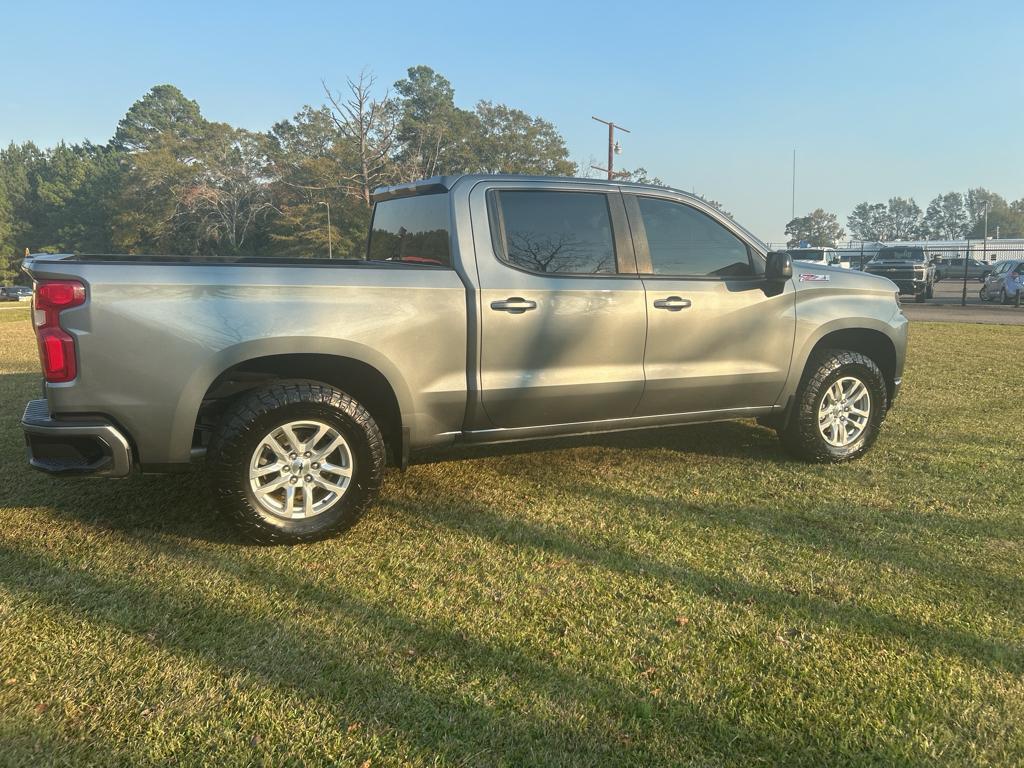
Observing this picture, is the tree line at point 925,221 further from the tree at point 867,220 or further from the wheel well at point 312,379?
the wheel well at point 312,379

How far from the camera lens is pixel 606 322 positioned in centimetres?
420

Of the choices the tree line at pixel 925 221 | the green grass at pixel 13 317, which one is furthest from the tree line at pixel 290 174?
the tree line at pixel 925 221

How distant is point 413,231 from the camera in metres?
4.49

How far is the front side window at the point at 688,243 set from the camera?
177 inches

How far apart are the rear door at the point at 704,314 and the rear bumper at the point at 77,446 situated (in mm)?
2836

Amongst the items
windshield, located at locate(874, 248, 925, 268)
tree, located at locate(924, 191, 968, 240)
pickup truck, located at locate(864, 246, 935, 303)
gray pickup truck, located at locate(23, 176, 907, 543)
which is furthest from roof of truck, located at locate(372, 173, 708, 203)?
tree, located at locate(924, 191, 968, 240)

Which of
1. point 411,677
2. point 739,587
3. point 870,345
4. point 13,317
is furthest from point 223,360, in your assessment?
point 13,317

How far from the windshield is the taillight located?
27.2 metres

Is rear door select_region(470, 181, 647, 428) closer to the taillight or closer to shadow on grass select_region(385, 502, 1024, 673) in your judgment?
shadow on grass select_region(385, 502, 1024, 673)

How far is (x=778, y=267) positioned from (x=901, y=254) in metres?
24.8

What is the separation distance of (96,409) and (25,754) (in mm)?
1580

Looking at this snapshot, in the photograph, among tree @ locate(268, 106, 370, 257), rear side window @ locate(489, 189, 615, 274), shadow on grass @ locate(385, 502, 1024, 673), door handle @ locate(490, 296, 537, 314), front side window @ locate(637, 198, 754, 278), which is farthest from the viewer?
tree @ locate(268, 106, 370, 257)

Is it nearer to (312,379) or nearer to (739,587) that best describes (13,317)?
(312,379)

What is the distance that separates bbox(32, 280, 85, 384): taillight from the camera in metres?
3.14
